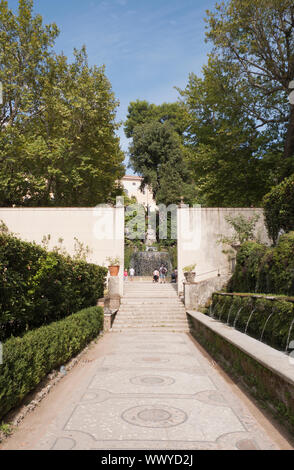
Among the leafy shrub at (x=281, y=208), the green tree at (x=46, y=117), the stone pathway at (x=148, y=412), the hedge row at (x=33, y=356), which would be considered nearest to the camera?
the stone pathway at (x=148, y=412)

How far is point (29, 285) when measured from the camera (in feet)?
19.0

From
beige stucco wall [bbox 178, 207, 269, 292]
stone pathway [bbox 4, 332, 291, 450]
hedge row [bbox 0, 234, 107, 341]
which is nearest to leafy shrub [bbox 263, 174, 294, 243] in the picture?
beige stucco wall [bbox 178, 207, 269, 292]

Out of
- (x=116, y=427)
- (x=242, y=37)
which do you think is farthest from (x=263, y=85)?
(x=116, y=427)

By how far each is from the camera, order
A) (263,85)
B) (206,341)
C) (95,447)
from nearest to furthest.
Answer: (95,447)
(206,341)
(263,85)

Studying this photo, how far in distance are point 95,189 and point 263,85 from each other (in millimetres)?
12965

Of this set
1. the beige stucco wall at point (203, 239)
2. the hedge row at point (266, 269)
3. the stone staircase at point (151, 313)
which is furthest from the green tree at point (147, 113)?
the hedge row at point (266, 269)

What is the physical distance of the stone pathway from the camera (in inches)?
146

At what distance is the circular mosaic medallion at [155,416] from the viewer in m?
4.19

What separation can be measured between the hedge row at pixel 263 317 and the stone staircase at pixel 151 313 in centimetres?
240

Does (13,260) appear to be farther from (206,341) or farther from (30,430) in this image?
(206,341)

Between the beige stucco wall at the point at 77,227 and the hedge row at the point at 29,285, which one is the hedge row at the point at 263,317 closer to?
the hedge row at the point at 29,285

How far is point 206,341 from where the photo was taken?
9.64 m

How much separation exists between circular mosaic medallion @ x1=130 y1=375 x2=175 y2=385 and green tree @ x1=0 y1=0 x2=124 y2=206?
54.9ft

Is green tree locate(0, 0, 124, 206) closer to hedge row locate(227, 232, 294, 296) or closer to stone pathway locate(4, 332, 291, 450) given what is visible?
hedge row locate(227, 232, 294, 296)
